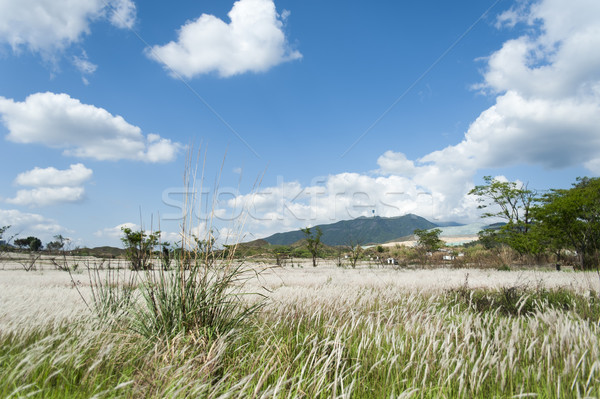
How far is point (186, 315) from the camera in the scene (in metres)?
2.87

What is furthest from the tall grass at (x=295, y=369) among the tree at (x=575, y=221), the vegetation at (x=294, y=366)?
the tree at (x=575, y=221)

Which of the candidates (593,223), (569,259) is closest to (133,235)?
(593,223)

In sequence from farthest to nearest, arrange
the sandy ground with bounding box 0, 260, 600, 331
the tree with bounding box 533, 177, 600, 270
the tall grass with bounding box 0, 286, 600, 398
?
the tree with bounding box 533, 177, 600, 270 → the sandy ground with bounding box 0, 260, 600, 331 → the tall grass with bounding box 0, 286, 600, 398

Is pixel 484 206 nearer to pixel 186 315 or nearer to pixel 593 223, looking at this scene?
pixel 593 223

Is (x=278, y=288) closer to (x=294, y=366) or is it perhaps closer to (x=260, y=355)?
(x=294, y=366)

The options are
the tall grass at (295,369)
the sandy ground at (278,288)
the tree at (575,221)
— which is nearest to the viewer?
the tall grass at (295,369)

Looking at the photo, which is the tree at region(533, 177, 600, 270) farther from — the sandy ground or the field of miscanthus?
the field of miscanthus

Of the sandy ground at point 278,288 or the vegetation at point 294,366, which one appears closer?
the vegetation at point 294,366

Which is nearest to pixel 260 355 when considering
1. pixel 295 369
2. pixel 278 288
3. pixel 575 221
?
pixel 295 369

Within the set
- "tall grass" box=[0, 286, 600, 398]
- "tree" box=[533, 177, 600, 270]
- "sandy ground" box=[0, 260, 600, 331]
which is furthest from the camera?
"tree" box=[533, 177, 600, 270]

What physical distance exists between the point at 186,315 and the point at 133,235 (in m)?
22.1

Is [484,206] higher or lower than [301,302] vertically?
higher

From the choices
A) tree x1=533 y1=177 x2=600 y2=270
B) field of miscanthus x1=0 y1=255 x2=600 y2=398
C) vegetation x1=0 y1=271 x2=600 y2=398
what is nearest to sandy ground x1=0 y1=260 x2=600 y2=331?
field of miscanthus x1=0 y1=255 x2=600 y2=398

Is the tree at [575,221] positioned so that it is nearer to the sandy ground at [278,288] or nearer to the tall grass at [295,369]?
the sandy ground at [278,288]
